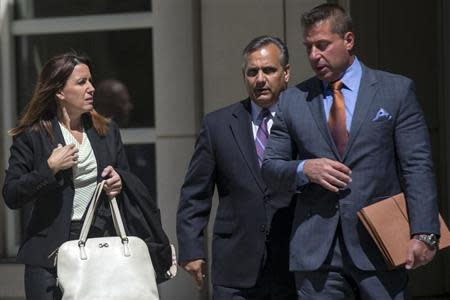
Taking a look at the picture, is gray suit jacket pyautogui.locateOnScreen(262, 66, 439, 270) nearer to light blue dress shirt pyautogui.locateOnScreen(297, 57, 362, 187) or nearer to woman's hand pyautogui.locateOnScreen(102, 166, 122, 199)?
light blue dress shirt pyautogui.locateOnScreen(297, 57, 362, 187)

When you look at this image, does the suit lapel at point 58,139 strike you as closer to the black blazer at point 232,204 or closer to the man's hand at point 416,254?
the black blazer at point 232,204

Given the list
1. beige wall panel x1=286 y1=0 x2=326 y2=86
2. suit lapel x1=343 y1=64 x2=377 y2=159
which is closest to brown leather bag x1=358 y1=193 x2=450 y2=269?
suit lapel x1=343 y1=64 x2=377 y2=159

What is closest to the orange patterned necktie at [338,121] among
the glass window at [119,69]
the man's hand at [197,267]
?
the man's hand at [197,267]

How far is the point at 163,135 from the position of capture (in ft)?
28.7

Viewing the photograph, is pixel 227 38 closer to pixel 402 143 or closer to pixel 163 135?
pixel 163 135

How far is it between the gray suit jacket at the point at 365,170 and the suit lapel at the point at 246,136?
0.47 meters

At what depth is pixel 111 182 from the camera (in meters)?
5.61

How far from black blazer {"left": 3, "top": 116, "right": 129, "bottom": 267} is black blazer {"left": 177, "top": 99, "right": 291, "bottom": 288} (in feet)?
1.68

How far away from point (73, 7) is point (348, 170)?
17.2 ft

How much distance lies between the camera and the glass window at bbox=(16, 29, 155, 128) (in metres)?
9.16

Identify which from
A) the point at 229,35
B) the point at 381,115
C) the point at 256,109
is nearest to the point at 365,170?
the point at 381,115

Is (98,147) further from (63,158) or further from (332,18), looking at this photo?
(332,18)

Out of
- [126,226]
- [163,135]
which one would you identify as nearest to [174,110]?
[163,135]

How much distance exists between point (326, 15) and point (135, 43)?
14.8 ft
